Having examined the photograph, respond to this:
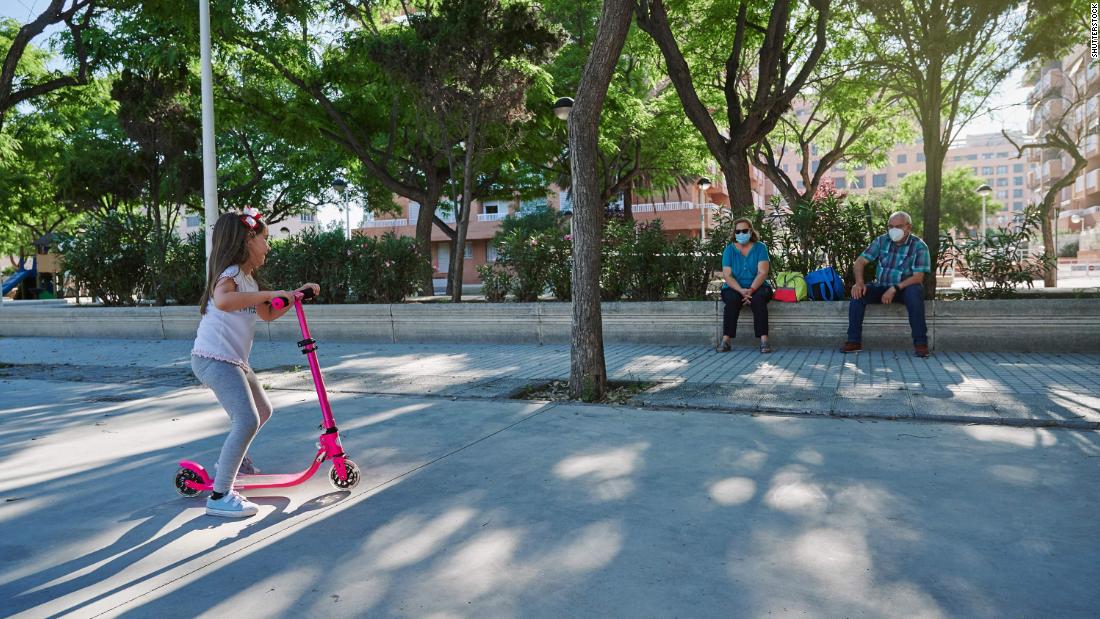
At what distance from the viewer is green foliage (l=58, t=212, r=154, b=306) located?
52.9ft

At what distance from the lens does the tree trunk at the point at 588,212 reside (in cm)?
663

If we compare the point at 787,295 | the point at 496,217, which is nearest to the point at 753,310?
the point at 787,295

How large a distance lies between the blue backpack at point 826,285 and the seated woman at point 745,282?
0.62 m

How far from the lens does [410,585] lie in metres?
2.90

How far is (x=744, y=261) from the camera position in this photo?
954cm

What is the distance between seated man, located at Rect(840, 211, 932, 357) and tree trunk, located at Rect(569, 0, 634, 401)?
3684 millimetres

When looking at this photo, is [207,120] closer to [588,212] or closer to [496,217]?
[588,212]

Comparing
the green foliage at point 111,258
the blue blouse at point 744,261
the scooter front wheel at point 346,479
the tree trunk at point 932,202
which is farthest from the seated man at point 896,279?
the green foliage at point 111,258

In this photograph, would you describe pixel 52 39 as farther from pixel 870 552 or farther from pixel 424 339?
pixel 870 552

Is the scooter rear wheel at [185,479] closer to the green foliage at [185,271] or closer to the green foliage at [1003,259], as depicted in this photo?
the green foliage at [1003,259]

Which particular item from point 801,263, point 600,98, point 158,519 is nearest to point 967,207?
point 801,263

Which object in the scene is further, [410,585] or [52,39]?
[52,39]

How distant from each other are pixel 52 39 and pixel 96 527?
50.9ft

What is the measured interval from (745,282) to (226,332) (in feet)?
22.8
